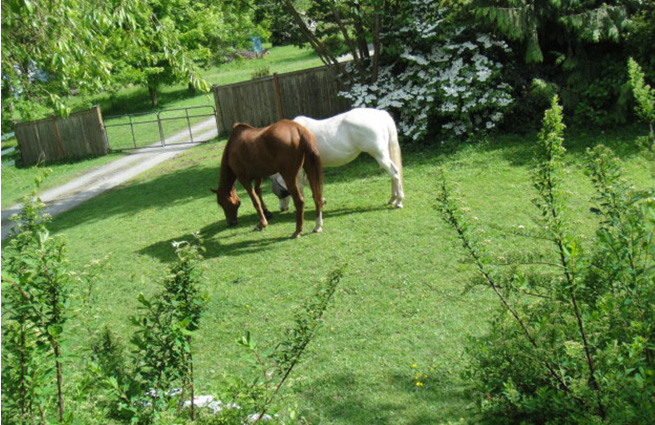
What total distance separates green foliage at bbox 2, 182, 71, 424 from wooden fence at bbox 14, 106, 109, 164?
67.6ft

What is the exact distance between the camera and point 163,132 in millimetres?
25828

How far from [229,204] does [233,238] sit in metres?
0.72

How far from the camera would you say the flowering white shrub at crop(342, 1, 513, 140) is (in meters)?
13.6

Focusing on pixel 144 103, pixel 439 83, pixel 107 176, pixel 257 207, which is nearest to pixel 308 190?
pixel 257 207

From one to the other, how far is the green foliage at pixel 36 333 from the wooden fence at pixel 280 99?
1446cm

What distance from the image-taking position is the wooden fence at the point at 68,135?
2234 cm

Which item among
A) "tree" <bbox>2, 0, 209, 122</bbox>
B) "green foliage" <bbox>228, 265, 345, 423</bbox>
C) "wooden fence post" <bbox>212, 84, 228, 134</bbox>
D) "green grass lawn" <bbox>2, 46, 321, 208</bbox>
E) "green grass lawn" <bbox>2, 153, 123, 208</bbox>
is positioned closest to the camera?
"green foliage" <bbox>228, 265, 345, 423</bbox>

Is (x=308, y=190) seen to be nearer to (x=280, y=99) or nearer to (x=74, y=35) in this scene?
(x=74, y=35)

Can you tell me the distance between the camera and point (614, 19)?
41.9 ft

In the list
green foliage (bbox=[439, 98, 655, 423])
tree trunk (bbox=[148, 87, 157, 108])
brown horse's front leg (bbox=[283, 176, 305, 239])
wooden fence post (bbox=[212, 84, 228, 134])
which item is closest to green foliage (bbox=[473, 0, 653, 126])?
brown horse's front leg (bbox=[283, 176, 305, 239])

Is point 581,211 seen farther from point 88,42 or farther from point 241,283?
point 88,42

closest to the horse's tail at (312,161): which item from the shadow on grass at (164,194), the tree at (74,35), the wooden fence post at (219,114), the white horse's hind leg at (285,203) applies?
the shadow on grass at (164,194)

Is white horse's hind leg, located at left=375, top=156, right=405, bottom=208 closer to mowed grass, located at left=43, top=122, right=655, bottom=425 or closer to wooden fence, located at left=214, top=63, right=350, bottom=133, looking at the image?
mowed grass, located at left=43, top=122, right=655, bottom=425

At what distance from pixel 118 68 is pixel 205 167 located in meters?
10.1
